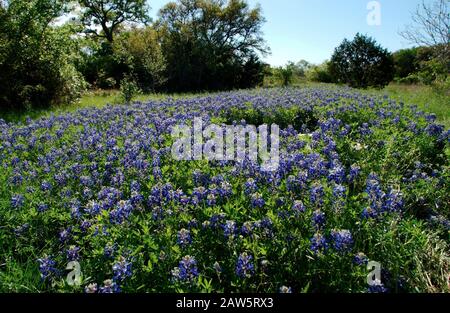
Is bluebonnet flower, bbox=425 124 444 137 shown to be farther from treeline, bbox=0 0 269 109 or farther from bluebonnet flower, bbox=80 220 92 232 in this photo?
treeline, bbox=0 0 269 109

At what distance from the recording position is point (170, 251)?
3.11 metres

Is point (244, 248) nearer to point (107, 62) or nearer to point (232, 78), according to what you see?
point (232, 78)

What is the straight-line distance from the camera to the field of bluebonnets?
3.05 m

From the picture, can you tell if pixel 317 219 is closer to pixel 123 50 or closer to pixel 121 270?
pixel 121 270

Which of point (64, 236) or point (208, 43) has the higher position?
point (208, 43)

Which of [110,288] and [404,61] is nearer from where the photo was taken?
[110,288]

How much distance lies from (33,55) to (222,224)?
1434 cm

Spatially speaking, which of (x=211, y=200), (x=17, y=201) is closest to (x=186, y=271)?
(x=211, y=200)

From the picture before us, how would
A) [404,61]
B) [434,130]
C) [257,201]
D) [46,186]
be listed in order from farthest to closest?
1. [404,61]
2. [434,130]
3. [46,186]
4. [257,201]

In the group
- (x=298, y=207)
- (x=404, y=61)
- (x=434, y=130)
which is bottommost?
(x=298, y=207)

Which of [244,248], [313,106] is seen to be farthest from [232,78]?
[244,248]

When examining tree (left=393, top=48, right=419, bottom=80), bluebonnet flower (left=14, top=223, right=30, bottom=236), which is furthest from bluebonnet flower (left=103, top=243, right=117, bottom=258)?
tree (left=393, top=48, right=419, bottom=80)

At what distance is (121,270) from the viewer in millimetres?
2781

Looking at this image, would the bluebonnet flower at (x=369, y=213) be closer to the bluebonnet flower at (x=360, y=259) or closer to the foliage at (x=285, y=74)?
the bluebonnet flower at (x=360, y=259)
